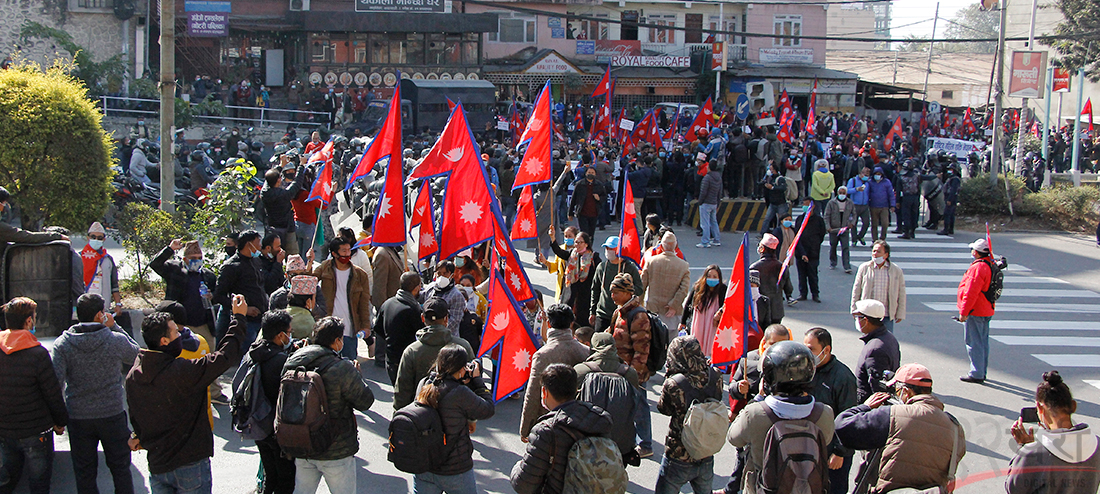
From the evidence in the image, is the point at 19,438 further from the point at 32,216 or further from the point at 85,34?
the point at 85,34

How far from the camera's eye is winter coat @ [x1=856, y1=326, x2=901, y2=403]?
6.55 meters

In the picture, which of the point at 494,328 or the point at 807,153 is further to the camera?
the point at 807,153

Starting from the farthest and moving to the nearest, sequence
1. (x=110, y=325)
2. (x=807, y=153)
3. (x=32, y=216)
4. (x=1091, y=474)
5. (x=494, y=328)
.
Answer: (x=807, y=153), (x=32, y=216), (x=494, y=328), (x=110, y=325), (x=1091, y=474)

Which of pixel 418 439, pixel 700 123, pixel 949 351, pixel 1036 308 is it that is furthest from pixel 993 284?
pixel 700 123

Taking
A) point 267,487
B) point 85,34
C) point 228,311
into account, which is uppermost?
point 85,34

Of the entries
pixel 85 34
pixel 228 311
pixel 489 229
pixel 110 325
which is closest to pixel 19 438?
pixel 110 325

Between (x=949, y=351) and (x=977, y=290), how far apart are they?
1868 millimetres

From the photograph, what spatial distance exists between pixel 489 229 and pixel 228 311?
8.07ft

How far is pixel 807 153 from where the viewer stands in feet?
69.1

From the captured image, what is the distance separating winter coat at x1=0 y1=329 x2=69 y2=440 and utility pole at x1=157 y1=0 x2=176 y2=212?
6438 millimetres

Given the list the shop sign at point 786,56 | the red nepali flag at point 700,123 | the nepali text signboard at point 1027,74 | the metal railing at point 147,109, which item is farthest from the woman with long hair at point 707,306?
the shop sign at point 786,56

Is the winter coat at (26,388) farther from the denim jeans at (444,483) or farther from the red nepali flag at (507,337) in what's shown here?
the red nepali flag at (507,337)

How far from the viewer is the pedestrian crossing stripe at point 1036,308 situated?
1291 centimetres

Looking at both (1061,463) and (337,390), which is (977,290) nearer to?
(1061,463)
